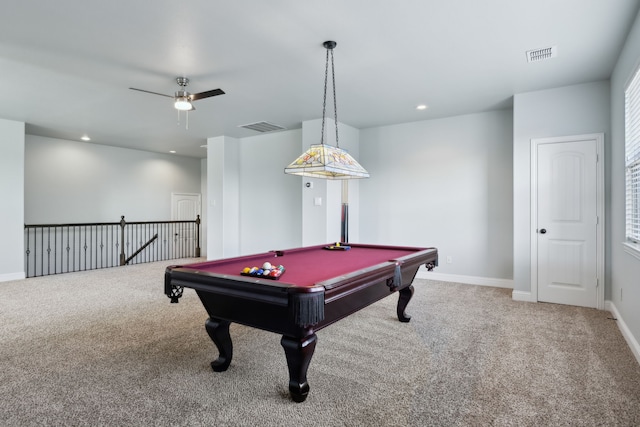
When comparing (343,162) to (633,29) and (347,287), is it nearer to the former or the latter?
(347,287)

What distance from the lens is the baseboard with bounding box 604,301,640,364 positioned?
2.68m

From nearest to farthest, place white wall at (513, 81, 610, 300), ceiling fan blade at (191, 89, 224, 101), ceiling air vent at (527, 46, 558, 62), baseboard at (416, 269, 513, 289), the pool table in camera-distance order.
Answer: the pool table → ceiling air vent at (527, 46, 558, 62) → ceiling fan blade at (191, 89, 224, 101) → white wall at (513, 81, 610, 300) → baseboard at (416, 269, 513, 289)

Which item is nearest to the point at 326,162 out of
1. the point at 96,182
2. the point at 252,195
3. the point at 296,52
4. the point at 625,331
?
the point at 296,52

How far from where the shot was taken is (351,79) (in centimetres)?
394

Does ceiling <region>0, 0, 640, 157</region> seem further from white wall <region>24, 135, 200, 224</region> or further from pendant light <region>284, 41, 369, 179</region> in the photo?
white wall <region>24, 135, 200, 224</region>

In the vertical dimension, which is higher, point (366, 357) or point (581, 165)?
point (581, 165)

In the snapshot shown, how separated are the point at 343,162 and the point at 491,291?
3045 mm

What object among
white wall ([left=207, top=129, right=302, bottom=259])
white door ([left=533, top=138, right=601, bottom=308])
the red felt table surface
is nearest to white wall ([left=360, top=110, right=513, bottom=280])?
white door ([left=533, top=138, right=601, bottom=308])

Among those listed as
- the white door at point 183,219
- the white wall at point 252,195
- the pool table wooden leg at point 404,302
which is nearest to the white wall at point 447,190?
the white wall at point 252,195

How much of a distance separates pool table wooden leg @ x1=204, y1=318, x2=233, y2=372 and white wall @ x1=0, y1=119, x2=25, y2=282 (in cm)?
518

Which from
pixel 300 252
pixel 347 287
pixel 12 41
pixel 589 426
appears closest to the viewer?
pixel 589 426

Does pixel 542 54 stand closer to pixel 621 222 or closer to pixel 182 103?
pixel 621 222

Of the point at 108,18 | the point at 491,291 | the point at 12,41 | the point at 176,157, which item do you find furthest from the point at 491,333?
the point at 176,157

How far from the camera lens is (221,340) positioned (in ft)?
7.99
